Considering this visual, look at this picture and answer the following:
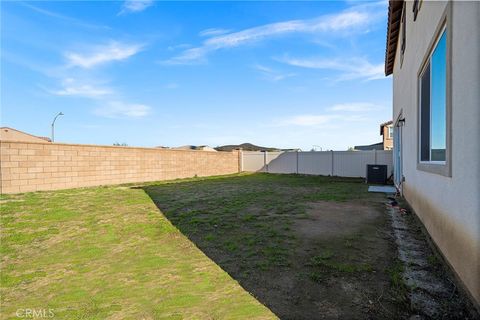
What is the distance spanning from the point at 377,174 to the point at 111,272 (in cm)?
1328

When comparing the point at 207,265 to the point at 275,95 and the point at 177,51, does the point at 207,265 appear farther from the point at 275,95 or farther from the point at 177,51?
the point at 275,95

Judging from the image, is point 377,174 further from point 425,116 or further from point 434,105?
point 434,105

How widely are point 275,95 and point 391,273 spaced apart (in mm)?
15856

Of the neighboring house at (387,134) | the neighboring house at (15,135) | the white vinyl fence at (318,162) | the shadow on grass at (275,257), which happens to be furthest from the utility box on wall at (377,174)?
the neighboring house at (15,135)

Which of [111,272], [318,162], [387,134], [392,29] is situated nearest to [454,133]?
[111,272]

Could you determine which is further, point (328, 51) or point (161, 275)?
point (328, 51)

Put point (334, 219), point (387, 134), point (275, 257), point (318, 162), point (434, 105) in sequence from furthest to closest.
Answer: point (387, 134), point (318, 162), point (334, 219), point (434, 105), point (275, 257)

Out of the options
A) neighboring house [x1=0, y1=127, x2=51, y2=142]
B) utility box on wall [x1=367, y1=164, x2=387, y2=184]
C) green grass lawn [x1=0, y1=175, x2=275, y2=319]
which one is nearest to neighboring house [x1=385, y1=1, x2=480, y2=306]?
green grass lawn [x1=0, y1=175, x2=275, y2=319]

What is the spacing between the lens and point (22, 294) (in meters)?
2.59

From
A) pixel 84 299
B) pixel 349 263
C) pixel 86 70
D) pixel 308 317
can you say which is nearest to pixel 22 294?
pixel 84 299

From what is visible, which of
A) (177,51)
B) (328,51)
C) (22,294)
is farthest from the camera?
(177,51)

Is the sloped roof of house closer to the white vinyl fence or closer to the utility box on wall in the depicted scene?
the utility box on wall
